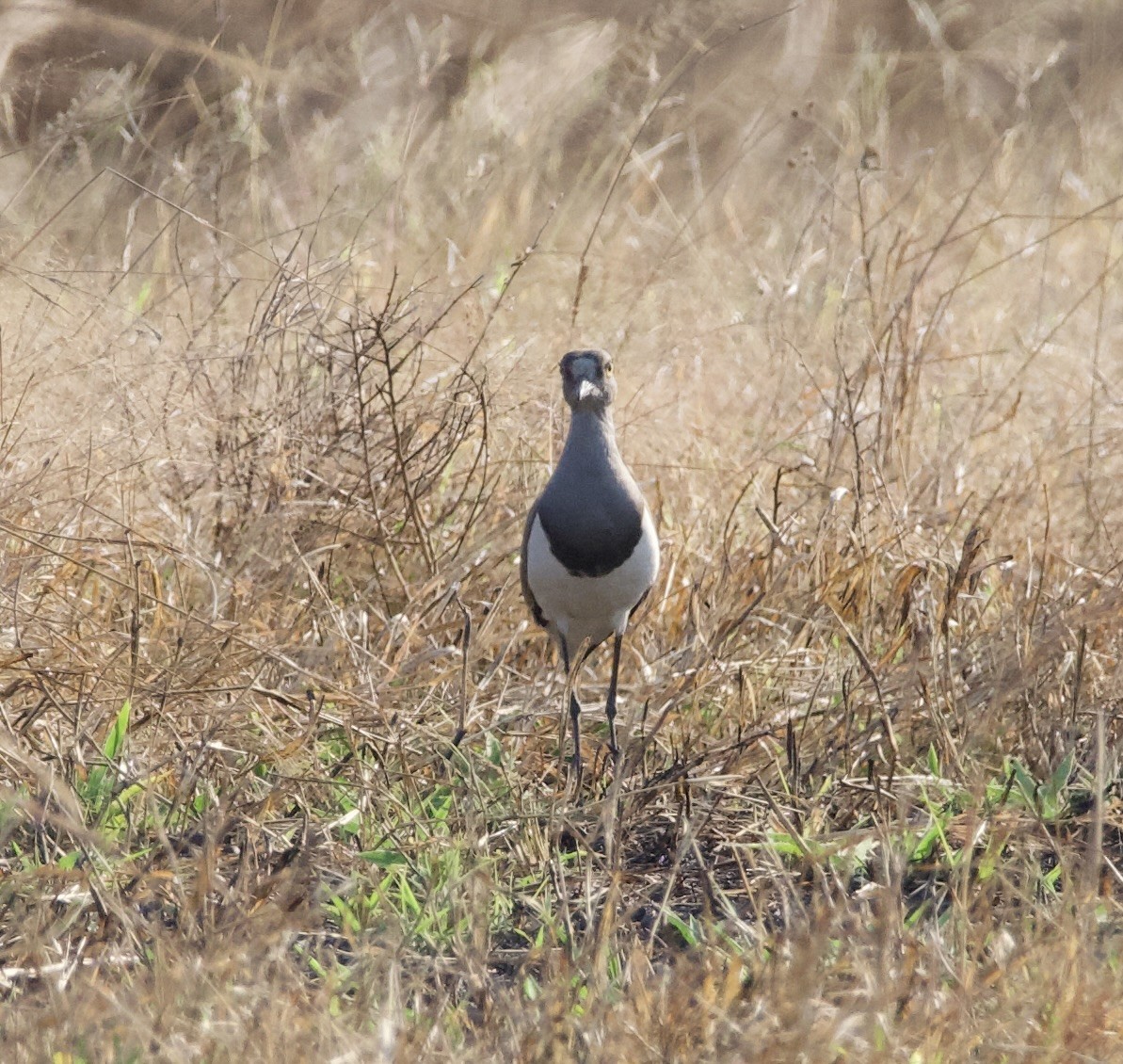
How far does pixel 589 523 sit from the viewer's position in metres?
3.46

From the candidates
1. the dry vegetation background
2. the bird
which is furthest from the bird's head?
the dry vegetation background

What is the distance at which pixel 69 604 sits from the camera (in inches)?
136

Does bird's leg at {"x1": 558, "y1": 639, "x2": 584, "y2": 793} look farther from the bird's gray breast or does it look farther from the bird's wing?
the bird's gray breast

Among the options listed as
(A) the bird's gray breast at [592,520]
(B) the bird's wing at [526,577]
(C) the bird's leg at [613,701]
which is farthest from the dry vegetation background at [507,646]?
(A) the bird's gray breast at [592,520]

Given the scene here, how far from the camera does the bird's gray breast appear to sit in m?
3.46

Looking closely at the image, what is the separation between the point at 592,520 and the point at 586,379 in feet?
1.00

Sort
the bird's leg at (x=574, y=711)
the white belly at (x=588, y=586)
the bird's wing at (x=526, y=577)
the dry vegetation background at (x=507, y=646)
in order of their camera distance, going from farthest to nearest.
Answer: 1. the bird's wing at (x=526, y=577)
2. the white belly at (x=588, y=586)
3. the bird's leg at (x=574, y=711)
4. the dry vegetation background at (x=507, y=646)

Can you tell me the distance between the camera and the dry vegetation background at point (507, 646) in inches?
92.8

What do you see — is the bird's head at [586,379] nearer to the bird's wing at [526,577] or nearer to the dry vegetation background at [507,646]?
the bird's wing at [526,577]

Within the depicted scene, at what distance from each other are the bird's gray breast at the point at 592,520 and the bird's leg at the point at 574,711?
26cm

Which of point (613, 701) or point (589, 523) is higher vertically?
point (589, 523)

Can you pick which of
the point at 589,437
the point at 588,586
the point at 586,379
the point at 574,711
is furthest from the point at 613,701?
the point at 586,379

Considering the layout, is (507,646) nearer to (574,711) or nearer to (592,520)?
(574,711)

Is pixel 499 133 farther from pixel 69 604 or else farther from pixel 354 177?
pixel 69 604
